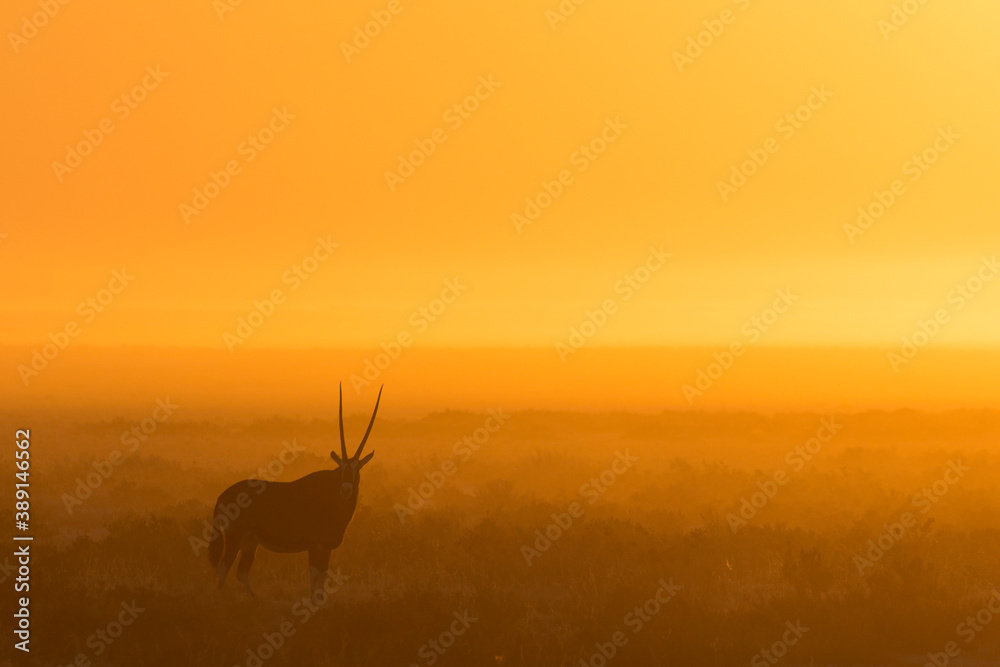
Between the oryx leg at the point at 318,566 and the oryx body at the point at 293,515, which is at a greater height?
the oryx body at the point at 293,515

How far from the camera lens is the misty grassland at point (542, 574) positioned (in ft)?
39.2

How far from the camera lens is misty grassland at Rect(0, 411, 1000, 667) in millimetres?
11953

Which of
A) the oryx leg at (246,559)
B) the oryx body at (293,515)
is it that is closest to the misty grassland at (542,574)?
the oryx leg at (246,559)

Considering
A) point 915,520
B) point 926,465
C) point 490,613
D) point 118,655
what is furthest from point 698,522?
point 926,465

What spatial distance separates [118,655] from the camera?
11336mm

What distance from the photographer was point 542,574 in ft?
51.3

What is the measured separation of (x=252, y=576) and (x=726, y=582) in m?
6.47

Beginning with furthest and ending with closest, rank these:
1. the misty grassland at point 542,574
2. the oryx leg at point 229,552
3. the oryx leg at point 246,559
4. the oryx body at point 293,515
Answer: the oryx leg at point 246,559
the oryx leg at point 229,552
the oryx body at point 293,515
the misty grassland at point 542,574

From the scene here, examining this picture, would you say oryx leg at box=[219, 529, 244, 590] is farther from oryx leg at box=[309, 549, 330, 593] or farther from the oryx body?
oryx leg at box=[309, 549, 330, 593]

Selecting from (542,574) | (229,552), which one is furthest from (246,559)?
(542,574)

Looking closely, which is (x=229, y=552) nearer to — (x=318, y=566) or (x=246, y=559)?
(x=246, y=559)

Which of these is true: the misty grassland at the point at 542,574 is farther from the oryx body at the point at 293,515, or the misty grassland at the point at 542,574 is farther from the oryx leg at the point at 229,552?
the oryx body at the point at 293,515

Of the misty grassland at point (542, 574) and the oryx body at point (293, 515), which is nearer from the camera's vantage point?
the misty grassland at point (542, 574)

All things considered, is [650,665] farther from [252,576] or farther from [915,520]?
[915,520]
